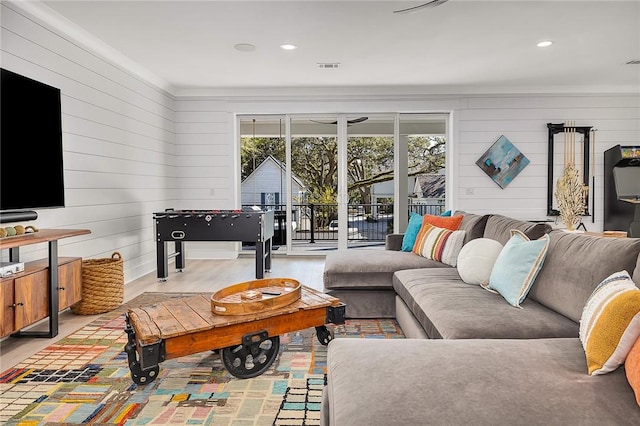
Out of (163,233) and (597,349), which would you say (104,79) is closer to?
(163,233)

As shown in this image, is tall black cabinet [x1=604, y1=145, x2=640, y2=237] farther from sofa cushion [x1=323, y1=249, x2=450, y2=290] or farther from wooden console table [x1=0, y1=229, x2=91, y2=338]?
wooden console table [x1=0, y1=229, x2=91, y2=338]

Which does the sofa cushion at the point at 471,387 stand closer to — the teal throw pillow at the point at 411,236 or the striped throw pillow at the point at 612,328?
the striped throw pillow at the point at 612,328

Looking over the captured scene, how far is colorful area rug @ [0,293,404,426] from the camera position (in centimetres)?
197

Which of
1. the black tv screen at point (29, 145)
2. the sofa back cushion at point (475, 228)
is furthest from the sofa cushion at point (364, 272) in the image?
the black tv screen at point (29, 145)

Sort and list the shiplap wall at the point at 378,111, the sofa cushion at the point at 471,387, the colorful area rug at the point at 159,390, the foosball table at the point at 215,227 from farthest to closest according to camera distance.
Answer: the shiplap wall at the point at 378,111
the foosball table at the point at 215,227
the colorful area rug at the point at 159,390
the sofa cushion at the point at 471,387

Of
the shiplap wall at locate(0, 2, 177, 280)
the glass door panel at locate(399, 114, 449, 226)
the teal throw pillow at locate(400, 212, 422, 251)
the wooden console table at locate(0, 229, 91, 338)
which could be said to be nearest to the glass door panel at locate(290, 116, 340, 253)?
the glass door panel at locate(399, 114, 449, 226)

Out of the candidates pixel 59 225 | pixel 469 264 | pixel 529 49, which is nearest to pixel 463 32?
pixel 529 49

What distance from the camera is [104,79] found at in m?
4.57

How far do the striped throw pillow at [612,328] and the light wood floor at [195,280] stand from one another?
9.96ft

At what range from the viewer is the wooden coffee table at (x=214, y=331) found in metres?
2.06

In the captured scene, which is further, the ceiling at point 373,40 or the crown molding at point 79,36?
the ceiling at point 373,40

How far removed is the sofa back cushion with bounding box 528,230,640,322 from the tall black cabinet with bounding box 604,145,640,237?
4.54 meters

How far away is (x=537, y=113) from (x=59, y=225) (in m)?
6.36

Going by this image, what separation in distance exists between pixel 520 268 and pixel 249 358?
162 cm
